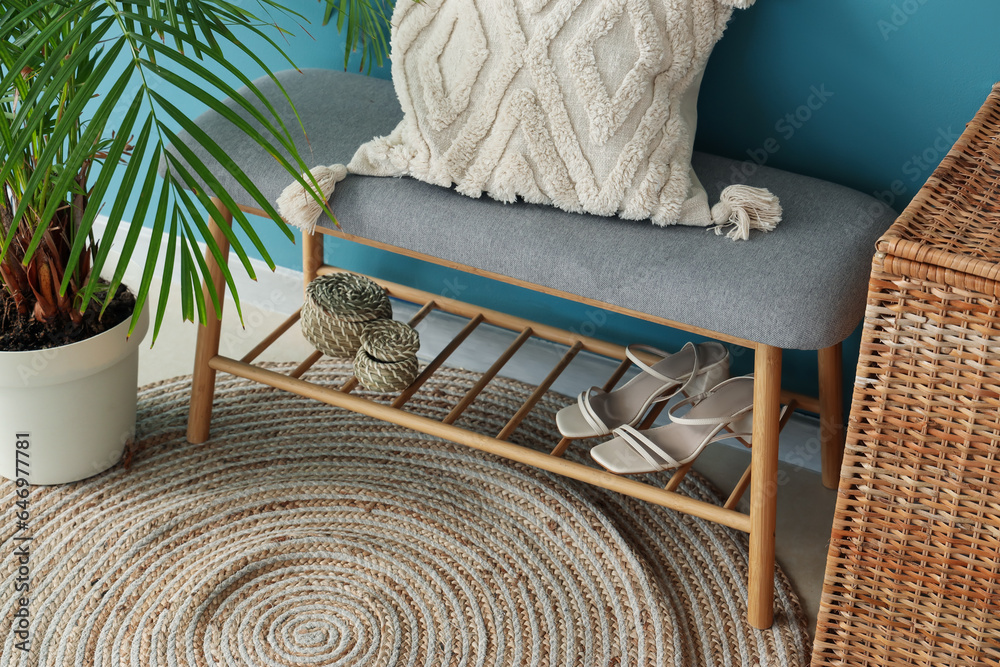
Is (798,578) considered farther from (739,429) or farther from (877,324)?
(877,324)

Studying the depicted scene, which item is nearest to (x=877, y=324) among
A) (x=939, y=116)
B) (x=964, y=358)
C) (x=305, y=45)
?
(x=964, y=358)

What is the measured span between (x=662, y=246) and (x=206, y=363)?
0.73 meters

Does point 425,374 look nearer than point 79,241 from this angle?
No

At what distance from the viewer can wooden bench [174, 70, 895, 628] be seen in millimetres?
983

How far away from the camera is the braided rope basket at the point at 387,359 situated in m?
1.34

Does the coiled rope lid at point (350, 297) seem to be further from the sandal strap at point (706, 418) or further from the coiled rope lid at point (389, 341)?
the sandal strap at point (706, 418)

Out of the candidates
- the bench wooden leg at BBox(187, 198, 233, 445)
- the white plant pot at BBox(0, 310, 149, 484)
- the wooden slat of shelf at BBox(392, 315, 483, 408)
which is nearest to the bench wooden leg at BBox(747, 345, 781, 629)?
the wooden slat of shelf at BBox(392, 315, 483, 408)

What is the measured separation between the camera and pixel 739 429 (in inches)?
49.7

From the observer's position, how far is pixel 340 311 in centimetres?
140

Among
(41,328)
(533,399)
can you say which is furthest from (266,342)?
(533,399)

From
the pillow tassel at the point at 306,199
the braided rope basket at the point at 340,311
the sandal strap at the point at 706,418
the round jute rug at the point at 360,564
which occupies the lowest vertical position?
the round jute rug at the point at 360,564

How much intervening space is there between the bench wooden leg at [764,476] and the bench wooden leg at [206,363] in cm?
74

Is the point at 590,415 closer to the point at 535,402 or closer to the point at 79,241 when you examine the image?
the point at 535,402

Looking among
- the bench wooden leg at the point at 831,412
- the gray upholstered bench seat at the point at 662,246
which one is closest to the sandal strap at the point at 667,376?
the bench wooden leg at the point at 831,412
